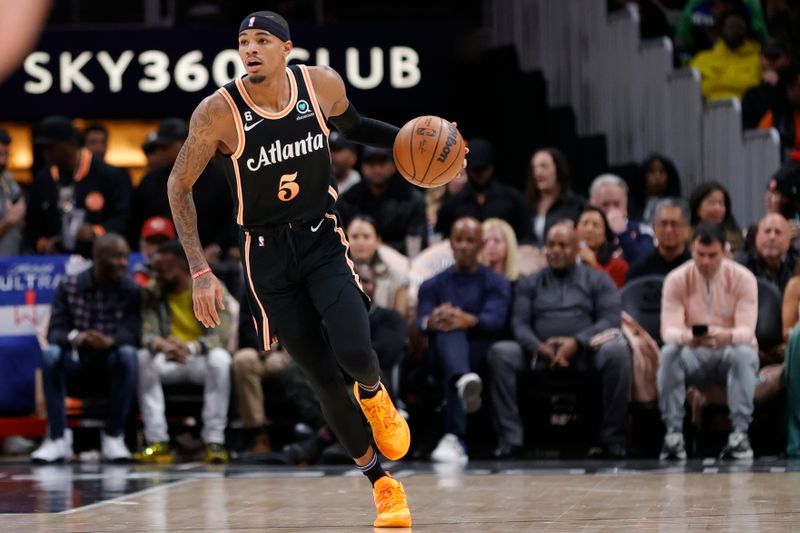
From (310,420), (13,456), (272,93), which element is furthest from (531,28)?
(272,93)

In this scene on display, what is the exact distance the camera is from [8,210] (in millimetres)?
10195

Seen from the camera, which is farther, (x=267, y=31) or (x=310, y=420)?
(x=310, y=420)

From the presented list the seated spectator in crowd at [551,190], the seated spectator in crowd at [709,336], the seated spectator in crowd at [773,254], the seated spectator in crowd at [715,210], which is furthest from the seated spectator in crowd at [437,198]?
the seated spectator in crowd at [773,254]

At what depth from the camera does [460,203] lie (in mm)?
10070

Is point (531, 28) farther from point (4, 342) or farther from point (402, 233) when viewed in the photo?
point (4, 342)

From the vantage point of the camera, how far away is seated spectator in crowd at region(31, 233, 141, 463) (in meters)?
9.18

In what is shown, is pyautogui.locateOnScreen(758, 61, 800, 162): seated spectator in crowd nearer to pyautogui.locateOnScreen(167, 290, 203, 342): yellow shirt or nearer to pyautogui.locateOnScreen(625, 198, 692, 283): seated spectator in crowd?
pyautogui.locateOnScreen(625, 198, 692, 283): seated spectator in crowd

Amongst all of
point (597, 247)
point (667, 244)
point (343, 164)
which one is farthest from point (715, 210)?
point (343, 164)

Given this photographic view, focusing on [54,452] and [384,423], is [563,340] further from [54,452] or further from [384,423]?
[384,423]

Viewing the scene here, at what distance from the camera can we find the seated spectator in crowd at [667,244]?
9227 millimetres

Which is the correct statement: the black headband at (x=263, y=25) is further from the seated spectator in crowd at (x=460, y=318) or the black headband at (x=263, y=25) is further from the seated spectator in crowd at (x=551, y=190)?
the seated spectator in crowd at (x=551, y=190)

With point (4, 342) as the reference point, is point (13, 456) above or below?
below

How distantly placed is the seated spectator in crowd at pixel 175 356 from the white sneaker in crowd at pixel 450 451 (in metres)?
1.48

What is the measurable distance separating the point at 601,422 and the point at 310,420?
1.97 m
